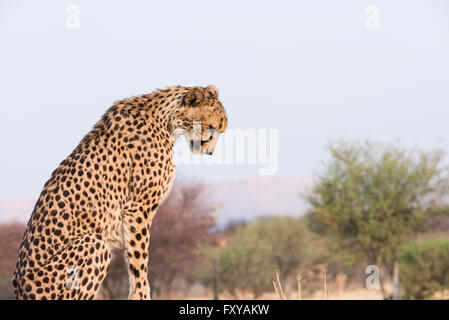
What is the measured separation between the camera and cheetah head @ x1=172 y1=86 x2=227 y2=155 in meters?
4.36

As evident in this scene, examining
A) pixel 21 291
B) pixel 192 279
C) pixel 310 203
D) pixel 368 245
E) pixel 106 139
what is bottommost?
pixel 192 279

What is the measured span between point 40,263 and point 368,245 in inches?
836

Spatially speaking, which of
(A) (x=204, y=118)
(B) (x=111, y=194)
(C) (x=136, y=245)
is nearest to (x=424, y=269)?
(A) (x=204, y=118)

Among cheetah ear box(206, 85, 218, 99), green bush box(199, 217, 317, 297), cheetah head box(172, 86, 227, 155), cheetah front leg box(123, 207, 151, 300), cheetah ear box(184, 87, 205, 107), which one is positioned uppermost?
cheetah ear box(206, 85, 218, 99)

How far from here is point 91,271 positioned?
385 centimetres

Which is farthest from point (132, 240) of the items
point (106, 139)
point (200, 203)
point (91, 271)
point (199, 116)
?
point (200, 203)

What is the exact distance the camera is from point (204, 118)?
436 cm

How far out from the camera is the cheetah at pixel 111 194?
12.4 feet

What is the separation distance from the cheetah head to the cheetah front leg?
72 cm

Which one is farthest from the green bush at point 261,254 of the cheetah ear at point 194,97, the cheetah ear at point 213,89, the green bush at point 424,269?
the cheetah ear at point 194,97

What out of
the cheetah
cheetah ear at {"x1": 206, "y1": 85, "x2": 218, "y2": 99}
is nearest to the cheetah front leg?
the cheetah

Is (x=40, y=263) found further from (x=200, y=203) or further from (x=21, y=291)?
(x=200, y=203)

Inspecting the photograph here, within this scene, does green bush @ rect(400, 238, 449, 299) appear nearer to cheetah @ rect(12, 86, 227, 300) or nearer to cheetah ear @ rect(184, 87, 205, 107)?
cheetah @ rect(12, 86, 227, 300)

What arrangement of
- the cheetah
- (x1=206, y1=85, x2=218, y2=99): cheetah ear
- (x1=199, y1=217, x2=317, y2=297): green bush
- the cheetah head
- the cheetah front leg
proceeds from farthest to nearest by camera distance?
(x1=199, y1=217, x2=317, y2=297): green bush, (x1=206, y1=85, x2=218, y2=99): cheetah ear, the cheetah head, the cheetah front leg, the cheetah
